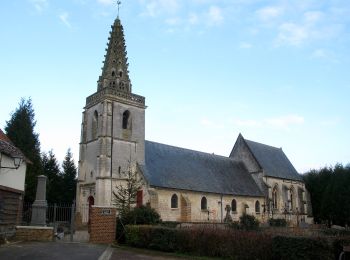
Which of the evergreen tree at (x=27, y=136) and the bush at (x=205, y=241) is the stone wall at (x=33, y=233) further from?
the evergreen tree at (x=27, y=136)

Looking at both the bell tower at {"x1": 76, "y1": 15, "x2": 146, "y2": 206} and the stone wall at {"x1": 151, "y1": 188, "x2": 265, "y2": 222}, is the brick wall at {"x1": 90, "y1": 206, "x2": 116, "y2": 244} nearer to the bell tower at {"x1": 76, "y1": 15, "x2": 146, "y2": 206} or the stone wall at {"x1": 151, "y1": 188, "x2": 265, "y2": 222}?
the stone wall at {"x1": 151, "y1": 188, "x2": 265, "y2": 222}

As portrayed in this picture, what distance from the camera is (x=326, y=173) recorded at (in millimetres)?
54000

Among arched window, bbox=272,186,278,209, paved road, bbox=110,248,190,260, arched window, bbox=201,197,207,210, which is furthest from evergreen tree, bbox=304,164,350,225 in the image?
paved road, bbox=110,248,190,260

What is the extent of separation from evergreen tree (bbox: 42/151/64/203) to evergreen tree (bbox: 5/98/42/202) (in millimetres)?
5309

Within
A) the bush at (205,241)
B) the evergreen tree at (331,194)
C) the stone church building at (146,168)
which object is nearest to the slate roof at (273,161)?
the stone church building at (146,168)

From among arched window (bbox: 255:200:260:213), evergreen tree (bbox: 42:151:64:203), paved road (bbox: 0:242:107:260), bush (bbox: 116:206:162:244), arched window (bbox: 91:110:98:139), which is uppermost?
arched window (bbox: 91:110:98:139)

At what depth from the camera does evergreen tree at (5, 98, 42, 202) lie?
39.3 m

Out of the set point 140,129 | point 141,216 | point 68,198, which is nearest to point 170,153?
point 140,129

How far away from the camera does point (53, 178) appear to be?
4747 cm

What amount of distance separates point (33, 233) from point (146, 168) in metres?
17.4

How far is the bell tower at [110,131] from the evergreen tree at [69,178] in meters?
11.1

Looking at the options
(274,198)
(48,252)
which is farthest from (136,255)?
(274,198)

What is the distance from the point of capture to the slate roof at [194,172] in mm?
36281

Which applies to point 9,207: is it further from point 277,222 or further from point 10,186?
point 277,222
